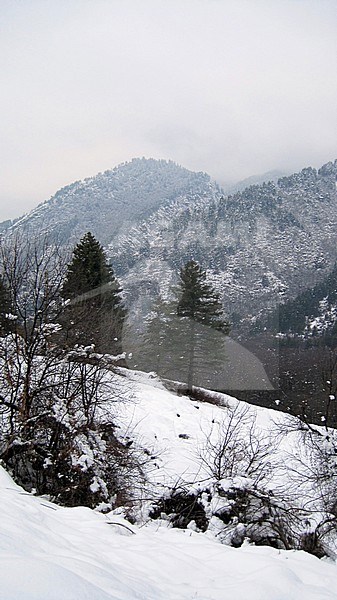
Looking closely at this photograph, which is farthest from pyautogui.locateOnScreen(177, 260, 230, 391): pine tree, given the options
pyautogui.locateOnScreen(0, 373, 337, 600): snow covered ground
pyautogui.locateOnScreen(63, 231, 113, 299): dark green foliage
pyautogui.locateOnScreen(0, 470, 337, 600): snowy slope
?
pyautogui.locateOnScreen(0, 470, 337, 600): snowy slope

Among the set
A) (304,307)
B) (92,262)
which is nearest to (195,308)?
(92,262)

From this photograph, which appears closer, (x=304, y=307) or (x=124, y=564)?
(x=124, y=564)

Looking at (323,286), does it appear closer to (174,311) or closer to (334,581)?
(174,311)

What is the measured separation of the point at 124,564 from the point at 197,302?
86.7 ft

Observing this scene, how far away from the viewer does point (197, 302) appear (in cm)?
3019

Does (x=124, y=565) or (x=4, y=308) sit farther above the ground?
(x=4, y=308)

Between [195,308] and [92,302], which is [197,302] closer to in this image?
[195,308]

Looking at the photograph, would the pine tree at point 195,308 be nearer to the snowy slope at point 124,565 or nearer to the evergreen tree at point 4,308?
the evergreen tree at point 4,308

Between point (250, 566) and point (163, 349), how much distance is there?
88.6 ft

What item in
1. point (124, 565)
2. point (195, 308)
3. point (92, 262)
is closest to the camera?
point (124, 565)

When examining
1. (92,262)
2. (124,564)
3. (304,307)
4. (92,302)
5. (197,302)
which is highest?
(304,307)

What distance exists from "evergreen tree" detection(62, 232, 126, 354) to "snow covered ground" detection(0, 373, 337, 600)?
243 inches

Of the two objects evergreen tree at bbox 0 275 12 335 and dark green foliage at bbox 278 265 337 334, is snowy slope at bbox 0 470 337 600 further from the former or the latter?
dark green foliage at bbox 278 265 337 334

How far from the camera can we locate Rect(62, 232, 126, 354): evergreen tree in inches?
499
